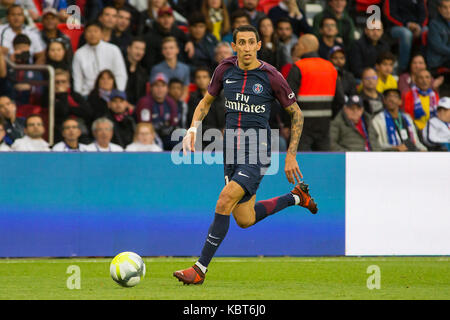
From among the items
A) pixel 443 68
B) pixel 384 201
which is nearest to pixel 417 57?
pixel 443 68

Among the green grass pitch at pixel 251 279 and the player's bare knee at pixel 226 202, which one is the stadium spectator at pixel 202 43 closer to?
the green grass pitch at pixel 251 279

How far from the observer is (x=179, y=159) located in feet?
38.3

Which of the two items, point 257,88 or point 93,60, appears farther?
point 93,60

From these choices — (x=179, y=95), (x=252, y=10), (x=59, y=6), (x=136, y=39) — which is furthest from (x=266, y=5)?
(x=59, y=6)

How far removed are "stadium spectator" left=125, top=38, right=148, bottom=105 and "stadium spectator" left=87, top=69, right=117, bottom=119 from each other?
1.80 ft

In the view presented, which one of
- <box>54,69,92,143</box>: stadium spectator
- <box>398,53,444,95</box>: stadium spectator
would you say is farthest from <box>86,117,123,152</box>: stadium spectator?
<box>398,53,444,95</box>: stadium spectator

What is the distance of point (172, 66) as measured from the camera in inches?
551

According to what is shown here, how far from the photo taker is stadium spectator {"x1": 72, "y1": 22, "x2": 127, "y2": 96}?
44.3 feet

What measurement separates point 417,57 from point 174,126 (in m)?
A: 4.71

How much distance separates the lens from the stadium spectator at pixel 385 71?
48.9 feet

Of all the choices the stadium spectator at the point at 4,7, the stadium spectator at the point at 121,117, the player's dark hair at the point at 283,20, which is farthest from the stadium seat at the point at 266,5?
the stadium spectator at the point at 4,7

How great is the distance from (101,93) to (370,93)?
14.3 ft

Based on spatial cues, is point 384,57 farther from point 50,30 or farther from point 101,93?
point 50,30

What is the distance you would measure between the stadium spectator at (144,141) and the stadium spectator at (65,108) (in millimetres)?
805
